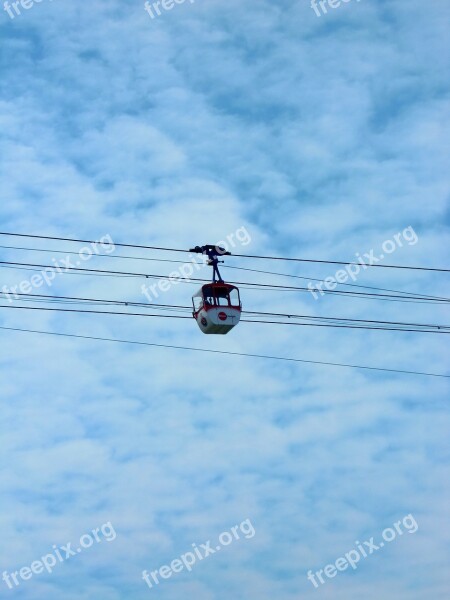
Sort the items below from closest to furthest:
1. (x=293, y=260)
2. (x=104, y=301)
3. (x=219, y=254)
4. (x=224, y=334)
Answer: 1. (x=104, y=301)
2. (x=293, y=260)
3. (x=219, y=254)
4. (x=224, y=334)

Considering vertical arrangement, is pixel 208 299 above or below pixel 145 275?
above

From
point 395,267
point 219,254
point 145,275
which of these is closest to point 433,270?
point 395,267

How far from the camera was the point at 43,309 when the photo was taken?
36156mm

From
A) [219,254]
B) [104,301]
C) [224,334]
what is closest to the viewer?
[104,301]

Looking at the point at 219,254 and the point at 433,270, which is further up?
the point at 219,254

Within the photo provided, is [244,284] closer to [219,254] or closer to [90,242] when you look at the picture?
[219,254]

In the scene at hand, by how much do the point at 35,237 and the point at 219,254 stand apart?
26.3ft

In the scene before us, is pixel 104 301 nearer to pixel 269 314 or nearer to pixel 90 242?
pixel 90 242

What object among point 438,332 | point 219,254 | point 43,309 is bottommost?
point 438,332

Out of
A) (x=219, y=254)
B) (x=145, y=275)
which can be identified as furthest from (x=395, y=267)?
(x=145, y=275)

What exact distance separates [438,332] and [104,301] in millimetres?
13334

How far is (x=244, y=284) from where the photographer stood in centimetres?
3947

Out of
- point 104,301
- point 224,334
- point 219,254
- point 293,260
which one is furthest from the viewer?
point 224,334

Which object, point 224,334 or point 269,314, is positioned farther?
point 224,334
